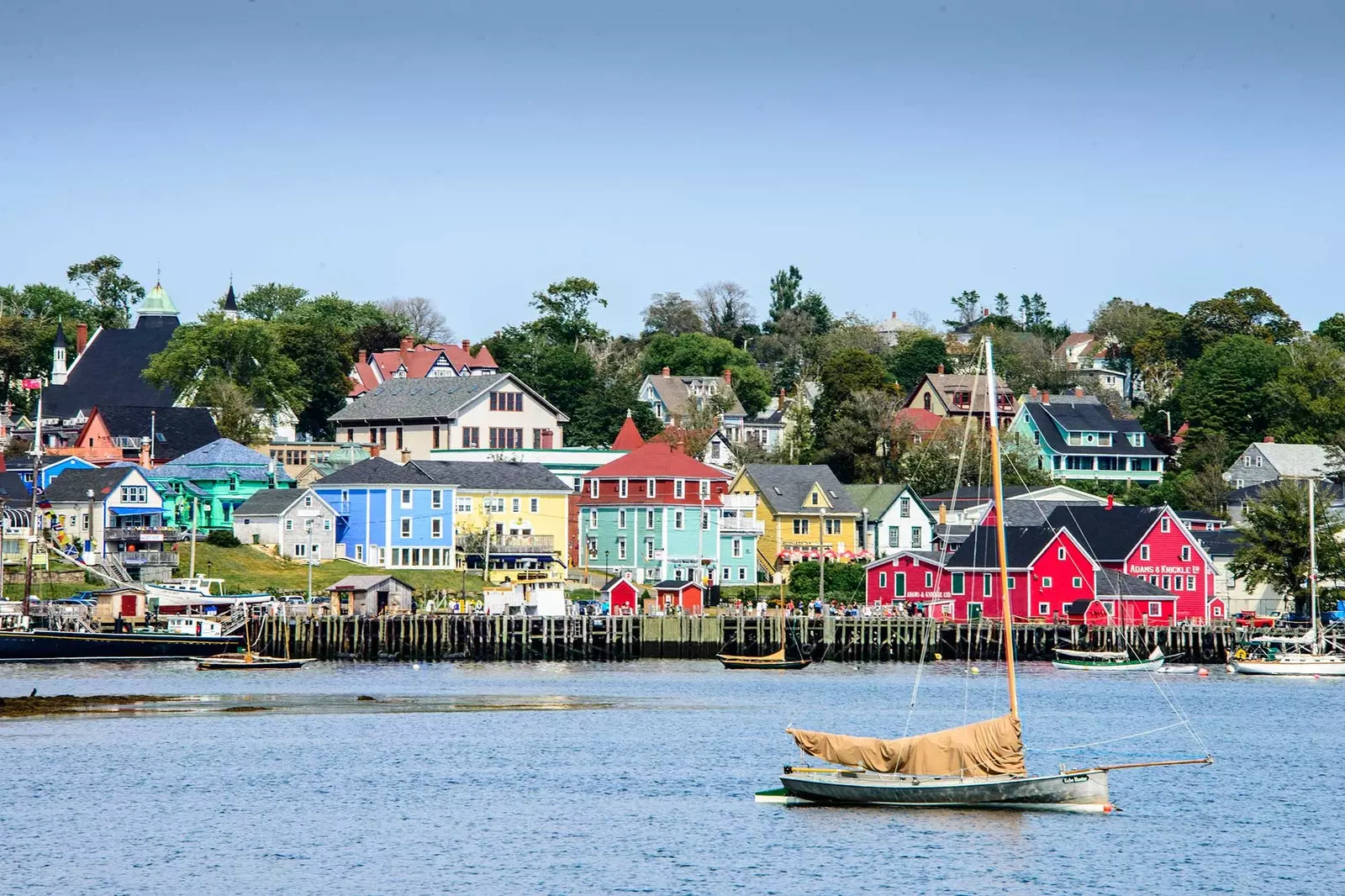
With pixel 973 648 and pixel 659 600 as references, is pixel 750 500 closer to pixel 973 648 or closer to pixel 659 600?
pixel 659 600

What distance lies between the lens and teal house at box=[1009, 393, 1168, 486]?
160m

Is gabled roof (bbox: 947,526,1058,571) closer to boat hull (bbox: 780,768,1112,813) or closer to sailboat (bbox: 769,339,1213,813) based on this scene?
boat hull (bbox: 780,768,1112,813)

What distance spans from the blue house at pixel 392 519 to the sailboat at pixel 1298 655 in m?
47.0

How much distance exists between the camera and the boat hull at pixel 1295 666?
99.3 m

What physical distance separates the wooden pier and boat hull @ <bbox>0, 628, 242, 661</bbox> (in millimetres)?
3128

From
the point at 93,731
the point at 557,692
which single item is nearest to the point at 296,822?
the point at 93,731

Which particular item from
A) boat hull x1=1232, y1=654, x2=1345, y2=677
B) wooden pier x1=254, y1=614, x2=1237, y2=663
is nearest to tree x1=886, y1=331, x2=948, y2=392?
wooden pier x1=254, y1=614, x2=1237, y2=663

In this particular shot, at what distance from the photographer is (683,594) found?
4424 inches

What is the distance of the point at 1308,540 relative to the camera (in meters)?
110

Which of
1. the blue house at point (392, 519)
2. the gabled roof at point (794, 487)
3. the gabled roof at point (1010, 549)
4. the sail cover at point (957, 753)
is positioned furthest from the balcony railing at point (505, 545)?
the sail cover at point (957, 753)

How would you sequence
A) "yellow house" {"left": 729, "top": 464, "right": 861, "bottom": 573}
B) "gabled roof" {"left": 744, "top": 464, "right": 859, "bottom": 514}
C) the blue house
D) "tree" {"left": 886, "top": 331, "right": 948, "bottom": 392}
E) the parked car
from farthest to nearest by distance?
"tree" {"left": 886, "top": 331, "right": 948, "bottom": 392} → "gabled roof" {"left": 744, "top": 464, "right": 859, "bottom": 514} → "yellow house" {"left": 729, "top": 464, "right": 861, "bottom": 573} → the blue house → the parked car

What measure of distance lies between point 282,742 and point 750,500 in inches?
2474

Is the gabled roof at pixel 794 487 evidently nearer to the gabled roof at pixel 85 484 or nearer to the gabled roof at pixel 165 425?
the gabled roof at pixel 165 425

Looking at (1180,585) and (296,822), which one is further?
(1180,585)
